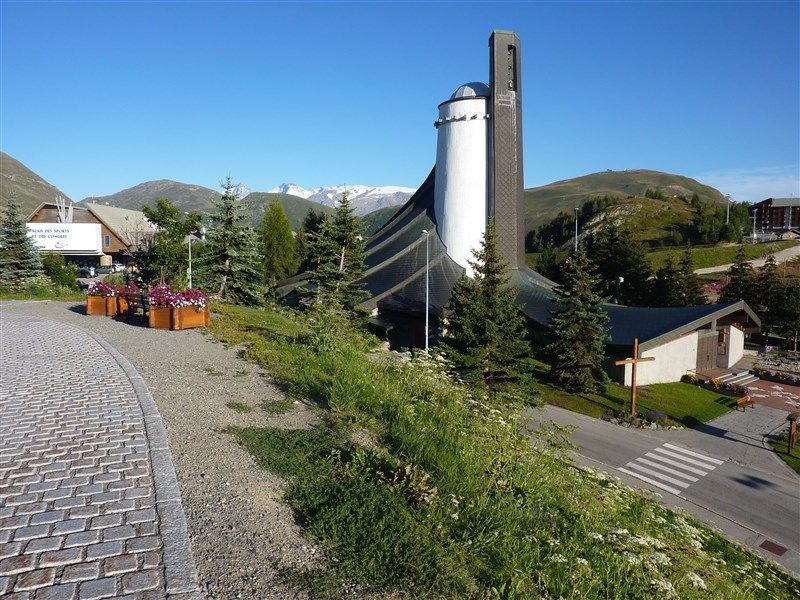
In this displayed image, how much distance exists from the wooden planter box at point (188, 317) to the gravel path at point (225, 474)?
1946mm

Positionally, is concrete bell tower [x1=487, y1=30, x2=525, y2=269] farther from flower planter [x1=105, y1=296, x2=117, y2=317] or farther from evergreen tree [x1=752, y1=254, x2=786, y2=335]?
flower planter [x1=105, y1=296, x2=117, y2=317]

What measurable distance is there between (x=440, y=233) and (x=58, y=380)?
79.9ft

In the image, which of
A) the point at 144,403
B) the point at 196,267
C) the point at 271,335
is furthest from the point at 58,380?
the point at 196,267

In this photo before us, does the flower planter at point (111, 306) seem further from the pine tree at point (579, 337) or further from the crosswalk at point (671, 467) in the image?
the pine tree at point (579, 337)

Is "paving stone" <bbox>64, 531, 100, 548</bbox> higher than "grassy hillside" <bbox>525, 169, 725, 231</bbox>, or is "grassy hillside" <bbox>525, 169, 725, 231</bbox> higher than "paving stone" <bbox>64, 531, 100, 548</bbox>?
"grassy hillside" <bbox>525, 169, 725, 231</bbox>

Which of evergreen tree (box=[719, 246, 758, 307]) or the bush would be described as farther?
evergreen tree (box=[719, 246, 758, 307])

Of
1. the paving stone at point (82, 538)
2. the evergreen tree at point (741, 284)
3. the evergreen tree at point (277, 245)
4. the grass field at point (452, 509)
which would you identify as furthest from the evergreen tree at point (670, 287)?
the paving stone at point (82, 538)

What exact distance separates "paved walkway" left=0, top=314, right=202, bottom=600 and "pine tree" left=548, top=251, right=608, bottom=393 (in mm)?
16138

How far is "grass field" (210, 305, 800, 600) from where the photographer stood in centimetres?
322

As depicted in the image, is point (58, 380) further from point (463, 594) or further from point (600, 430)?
point (600, 430)

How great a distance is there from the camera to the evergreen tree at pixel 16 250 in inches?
886

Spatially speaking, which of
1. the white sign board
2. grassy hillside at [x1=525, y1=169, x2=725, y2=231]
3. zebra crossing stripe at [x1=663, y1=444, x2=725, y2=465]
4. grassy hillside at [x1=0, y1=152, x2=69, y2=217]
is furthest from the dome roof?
grassy hillside at [x1=0, y1=152, x2=69, y2=217]

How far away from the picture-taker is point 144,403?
5.92m

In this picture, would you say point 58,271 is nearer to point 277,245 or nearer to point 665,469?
point 277,245
